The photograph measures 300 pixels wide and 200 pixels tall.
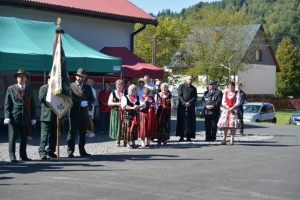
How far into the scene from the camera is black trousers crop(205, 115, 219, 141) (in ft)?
56.1

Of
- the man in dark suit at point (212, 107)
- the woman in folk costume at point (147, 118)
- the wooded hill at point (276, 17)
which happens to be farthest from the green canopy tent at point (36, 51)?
the wooded hill at point (276, 17)

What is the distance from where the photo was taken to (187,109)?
1692 cm

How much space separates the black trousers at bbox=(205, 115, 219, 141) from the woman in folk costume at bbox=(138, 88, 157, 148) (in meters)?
2.38

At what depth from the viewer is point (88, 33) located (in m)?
23.5

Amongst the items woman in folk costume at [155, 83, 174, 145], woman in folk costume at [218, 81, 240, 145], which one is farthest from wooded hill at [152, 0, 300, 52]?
woman in folk costume at [155, 83, 174, 145]

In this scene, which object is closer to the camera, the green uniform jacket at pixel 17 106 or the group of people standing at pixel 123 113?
the green uniform jacket at pixel 17 106

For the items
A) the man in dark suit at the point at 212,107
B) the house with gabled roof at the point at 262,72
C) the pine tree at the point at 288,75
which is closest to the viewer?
the man in dark suit at the point at 212,107

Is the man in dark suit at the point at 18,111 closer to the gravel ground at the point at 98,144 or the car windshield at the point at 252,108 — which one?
the gravel ground at the point at 98,144

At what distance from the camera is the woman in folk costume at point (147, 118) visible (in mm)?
15000

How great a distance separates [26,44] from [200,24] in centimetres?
3034

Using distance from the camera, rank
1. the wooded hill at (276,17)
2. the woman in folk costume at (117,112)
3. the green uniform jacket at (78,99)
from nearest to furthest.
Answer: the green uniform jacket at (78,99), the woman in folk costume at (117,112), the wooded hill at (276,17)

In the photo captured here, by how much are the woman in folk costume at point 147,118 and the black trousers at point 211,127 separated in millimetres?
2378

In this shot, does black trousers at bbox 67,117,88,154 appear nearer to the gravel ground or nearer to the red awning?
the gravel ground

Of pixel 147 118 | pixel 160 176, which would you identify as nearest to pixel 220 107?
pixel 147 118
